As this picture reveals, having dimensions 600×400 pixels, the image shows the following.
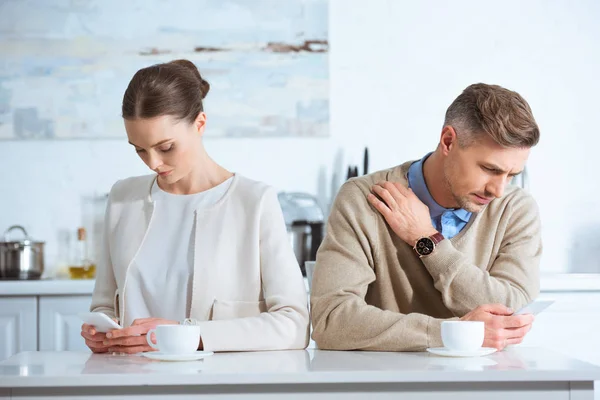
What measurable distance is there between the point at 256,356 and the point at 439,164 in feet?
2.51

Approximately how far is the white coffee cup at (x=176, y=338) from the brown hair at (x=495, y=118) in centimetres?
87

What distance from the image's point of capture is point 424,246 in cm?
A: 212

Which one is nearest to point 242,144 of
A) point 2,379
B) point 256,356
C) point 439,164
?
point 439,164

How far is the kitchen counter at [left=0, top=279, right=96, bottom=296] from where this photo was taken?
11.2ft

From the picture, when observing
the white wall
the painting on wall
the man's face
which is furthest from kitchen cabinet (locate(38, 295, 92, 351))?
the man's face

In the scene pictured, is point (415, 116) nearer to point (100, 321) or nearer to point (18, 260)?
point (18, 260)

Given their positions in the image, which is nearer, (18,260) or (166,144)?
(166,144)

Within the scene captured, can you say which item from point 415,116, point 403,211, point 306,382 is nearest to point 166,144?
Answer: point 403,211

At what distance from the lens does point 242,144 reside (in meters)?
4.00

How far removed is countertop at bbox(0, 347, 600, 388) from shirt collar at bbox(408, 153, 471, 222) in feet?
1.92

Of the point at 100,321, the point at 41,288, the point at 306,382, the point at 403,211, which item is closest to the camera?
the point at 306,382

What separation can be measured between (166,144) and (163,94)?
12 cm

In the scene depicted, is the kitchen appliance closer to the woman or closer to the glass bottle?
the glass bottle

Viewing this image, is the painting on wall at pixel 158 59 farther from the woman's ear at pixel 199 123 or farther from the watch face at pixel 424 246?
the watch face at pixel 424 246
